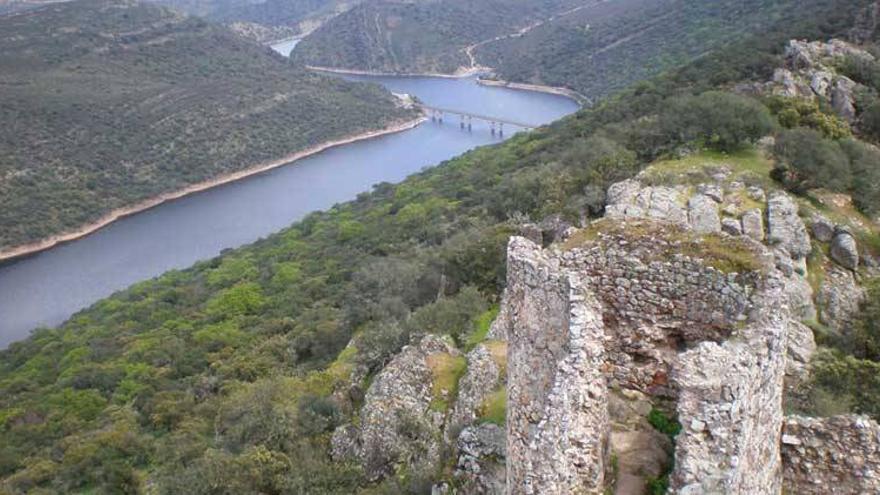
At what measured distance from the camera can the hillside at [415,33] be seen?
15075 cm

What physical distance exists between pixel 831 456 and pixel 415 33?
161206mm

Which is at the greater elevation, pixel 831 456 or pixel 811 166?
pixel 831 456

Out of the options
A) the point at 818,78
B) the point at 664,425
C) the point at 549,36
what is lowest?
the point at 549,36

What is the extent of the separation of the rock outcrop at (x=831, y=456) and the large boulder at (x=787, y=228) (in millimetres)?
11841

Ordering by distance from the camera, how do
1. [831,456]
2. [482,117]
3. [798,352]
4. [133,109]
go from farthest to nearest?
[482,117] → [133,109] → [798,352] → [831,456]

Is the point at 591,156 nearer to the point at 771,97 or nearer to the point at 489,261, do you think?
the point at 771,97

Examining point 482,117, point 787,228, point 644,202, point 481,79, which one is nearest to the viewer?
point 787,228

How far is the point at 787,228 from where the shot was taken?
18.8 metres

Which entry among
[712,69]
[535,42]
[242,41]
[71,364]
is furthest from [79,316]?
[535,42]

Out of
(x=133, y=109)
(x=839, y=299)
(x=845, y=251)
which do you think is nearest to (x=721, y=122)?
(x=845, y=251)

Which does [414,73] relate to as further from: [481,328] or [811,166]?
[481,328]

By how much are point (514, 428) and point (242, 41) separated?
135307 mm

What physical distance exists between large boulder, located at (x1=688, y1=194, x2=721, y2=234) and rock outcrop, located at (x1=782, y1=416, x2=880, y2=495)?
12.0 meters

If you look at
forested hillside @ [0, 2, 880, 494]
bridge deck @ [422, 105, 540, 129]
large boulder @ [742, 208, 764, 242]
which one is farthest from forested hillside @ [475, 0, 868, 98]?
large boulder @ [742, 208, 764, 242]
